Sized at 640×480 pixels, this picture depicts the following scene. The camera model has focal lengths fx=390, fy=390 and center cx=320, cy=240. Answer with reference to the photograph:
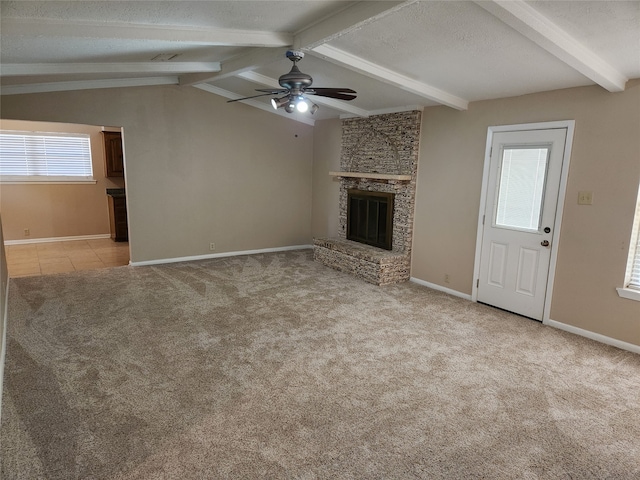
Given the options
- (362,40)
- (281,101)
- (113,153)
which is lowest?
(113,153)

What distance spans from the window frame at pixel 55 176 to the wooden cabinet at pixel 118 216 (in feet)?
2.19

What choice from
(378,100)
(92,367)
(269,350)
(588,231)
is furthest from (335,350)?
(378,100)

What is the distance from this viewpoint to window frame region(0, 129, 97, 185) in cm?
693

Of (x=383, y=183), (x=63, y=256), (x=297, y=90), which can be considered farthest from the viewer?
(x=63, y=256)

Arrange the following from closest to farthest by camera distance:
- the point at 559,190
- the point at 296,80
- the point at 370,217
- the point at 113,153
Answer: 1. the point at 296,80
2. the point at 559,190
3. the point at 370,217
4. the point at 113,153

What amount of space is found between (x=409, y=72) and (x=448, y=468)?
3421 millimetres

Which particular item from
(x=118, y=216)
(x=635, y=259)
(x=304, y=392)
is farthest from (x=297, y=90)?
(x=118, y=216)

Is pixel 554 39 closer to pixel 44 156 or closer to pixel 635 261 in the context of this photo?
pixel 635 261

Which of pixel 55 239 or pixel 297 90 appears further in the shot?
pixel 55 239

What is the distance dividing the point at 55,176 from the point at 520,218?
786 centimetres

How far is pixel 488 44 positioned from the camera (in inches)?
120

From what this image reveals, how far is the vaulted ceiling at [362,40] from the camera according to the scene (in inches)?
98.3

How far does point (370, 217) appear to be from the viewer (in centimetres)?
596

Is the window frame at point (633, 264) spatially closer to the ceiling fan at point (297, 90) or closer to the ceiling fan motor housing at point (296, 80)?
the ceiling fan at point (297, 90)
